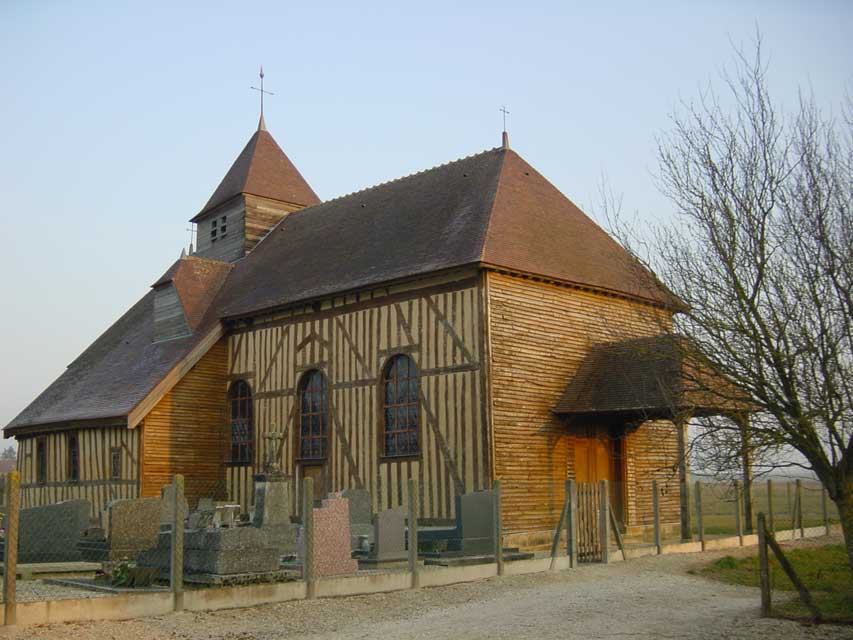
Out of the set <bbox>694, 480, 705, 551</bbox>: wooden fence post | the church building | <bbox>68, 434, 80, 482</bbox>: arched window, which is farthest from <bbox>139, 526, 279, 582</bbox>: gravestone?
<bbox>68, 434, 80, 482</bbox>: arched window

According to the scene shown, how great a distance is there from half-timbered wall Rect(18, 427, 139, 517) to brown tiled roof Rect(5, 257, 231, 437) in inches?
20.3

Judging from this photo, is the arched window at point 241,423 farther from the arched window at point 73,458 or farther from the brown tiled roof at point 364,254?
the arched window at point 73,458

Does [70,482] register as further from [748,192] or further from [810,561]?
[748,192]

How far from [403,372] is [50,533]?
24.4ft

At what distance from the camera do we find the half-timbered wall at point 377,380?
1734 cm

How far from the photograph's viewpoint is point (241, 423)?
74.2 feet

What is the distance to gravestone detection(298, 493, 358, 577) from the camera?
11922 millimetres

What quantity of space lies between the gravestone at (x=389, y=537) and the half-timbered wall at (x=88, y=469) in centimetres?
930

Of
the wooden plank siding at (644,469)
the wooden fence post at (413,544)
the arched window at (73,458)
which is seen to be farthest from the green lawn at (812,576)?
the arched window at (73,458)

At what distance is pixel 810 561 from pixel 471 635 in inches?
305

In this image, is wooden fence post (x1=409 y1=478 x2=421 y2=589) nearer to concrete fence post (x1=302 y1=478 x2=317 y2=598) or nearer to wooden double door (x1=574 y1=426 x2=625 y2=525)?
concrete fence post (x1=302 y1=478 x2=317 y2=598)

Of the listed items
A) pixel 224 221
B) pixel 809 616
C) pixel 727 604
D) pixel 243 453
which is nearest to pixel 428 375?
pixel 243 453

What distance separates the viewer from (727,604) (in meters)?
10.6

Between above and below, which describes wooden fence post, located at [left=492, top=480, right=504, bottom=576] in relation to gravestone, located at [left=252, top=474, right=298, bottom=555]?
below
